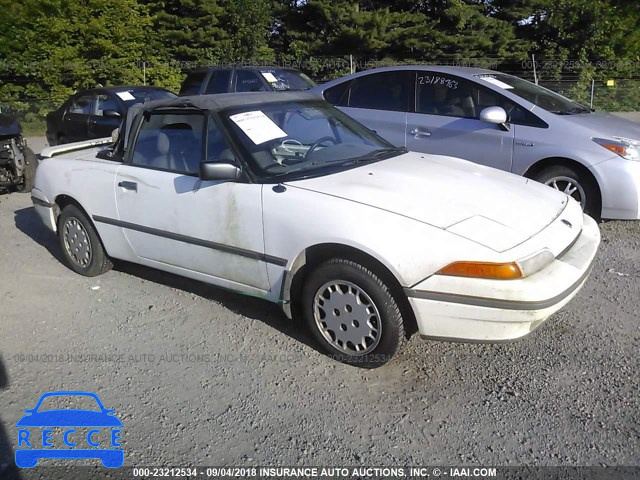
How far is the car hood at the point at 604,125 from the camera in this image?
5719mm

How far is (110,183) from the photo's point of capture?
14.8ft

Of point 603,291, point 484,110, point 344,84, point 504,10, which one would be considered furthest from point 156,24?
point 603,291

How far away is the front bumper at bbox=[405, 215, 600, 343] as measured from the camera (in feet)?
9.77

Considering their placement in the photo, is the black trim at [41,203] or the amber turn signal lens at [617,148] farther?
the amber turn signal lens at [617,148]

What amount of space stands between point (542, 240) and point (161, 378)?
7.65ft

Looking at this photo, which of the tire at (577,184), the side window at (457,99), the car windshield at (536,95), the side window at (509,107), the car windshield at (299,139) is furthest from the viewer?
the car windshield at (536,95)

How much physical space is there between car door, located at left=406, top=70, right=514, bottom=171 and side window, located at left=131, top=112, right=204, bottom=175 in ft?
10.5

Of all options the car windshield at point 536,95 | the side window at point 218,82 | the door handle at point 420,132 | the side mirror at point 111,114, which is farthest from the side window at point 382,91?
the side window at point 218,82

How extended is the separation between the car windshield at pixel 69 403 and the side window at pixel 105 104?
23.6 ft

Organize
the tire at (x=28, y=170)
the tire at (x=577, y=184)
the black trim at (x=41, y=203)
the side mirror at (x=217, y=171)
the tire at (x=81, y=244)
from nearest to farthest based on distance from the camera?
the side mirror at (x=217, y=171)
the tire at (x=81, y=244)
the black trim at (x=41, y=203)
the tire at (x=577, y=184)
the tire at (x=28, y=170)

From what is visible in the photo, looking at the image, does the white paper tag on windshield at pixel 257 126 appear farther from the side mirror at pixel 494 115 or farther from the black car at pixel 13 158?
the black car at pixel 13 158

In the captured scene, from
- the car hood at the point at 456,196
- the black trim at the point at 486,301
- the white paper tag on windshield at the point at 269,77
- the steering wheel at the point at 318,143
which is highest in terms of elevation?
the white paper tag on windshield at the point at 269,77

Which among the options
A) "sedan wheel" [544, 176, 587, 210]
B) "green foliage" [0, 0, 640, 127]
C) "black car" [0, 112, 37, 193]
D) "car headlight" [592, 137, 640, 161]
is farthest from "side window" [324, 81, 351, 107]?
"green foliage" [0, 0, 640, 127]

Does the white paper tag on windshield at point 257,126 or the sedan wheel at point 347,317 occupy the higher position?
the white paper tag on windshield at point 257,126
